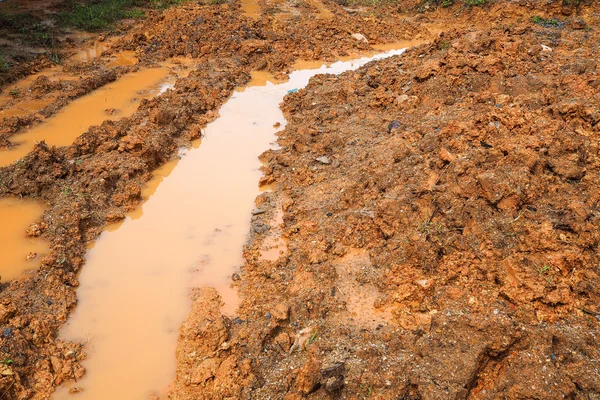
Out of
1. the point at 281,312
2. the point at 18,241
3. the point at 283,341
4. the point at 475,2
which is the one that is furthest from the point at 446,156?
the point at 475,2

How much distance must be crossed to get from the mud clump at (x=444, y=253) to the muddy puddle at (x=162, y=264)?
44 centimetres

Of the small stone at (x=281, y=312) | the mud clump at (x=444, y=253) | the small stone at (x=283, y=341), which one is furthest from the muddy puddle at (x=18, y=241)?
the small stone at (x=283, y=341)

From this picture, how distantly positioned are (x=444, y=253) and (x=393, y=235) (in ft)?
2.37

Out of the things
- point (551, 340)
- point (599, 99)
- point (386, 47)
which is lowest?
point (386, 47)

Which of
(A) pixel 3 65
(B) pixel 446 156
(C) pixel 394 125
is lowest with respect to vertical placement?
(C) pixel 394 125

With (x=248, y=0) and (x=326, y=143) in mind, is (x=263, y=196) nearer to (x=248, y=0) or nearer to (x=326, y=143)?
(x=326, y=143)

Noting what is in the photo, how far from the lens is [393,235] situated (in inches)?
201

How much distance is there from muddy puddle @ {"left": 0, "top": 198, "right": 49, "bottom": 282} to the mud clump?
9.41 feet

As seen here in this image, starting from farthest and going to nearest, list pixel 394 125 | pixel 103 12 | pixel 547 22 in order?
pixel 103 12, pixel 547 22, pixel 394 125

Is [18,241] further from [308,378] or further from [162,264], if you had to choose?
[308,378]

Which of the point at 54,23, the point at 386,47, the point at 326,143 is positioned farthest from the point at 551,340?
the point at 54,23

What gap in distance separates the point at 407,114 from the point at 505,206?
3579 mm

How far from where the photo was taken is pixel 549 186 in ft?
15.6

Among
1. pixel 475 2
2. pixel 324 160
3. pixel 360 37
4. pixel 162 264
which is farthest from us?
pixel 475 2
